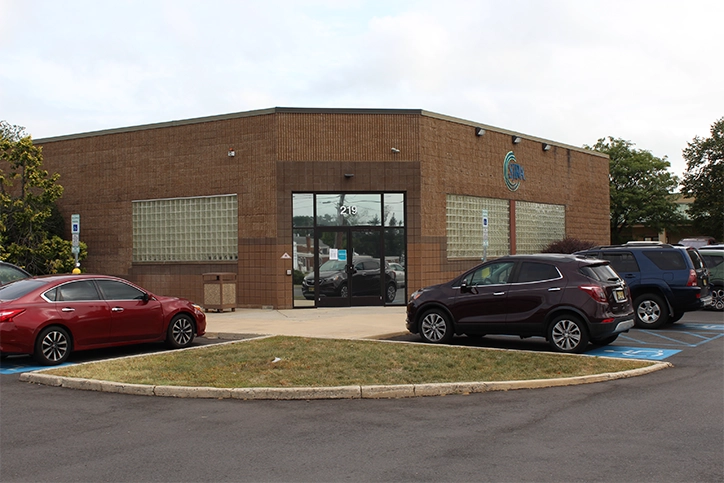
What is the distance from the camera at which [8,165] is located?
27.0 meters

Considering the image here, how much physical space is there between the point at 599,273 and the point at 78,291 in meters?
8.84

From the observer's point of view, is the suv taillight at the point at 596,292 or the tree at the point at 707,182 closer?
the suv taillight at the point at 596,292

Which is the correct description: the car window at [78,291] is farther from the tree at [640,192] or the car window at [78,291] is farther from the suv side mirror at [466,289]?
the tree at [640,192]

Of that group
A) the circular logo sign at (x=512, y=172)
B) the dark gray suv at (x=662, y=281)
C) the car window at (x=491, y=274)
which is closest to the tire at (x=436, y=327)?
the car window at (x=491, y=274)

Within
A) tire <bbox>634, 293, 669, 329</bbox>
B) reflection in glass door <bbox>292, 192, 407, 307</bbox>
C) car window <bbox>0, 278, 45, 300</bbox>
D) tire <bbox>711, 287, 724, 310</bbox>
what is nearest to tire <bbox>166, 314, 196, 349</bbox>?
car window <bbox>0, 278, 45, 300</bbox>

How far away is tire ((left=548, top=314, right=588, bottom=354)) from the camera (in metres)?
11.9

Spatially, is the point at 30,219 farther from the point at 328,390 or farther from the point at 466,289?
the point at 328,390

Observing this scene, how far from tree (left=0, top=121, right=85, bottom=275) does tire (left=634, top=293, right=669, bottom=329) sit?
17.1 metres

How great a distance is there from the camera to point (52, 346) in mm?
11547

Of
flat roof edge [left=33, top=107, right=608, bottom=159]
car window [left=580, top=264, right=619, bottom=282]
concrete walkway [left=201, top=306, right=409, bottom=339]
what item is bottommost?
concrete walkway [left=201, top=306, right=409, bottom=339]

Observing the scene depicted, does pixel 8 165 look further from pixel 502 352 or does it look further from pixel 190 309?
pixel 502 352

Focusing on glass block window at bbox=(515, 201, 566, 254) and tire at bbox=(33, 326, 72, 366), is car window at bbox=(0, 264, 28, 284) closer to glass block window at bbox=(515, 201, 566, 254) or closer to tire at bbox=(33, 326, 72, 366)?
tire at bbox=(33, 326, 72, 366)

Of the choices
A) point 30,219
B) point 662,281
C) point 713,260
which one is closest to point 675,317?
point 662,281

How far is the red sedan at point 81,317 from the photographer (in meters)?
11.3
